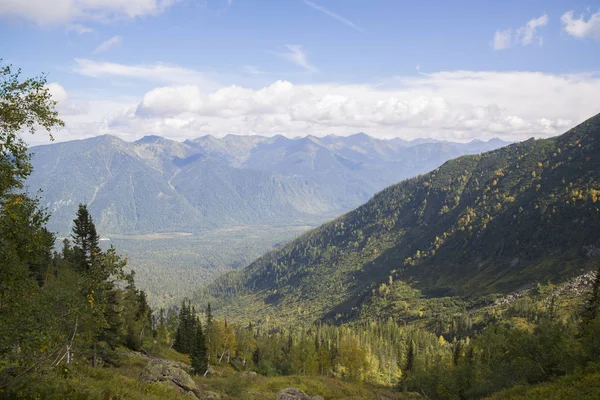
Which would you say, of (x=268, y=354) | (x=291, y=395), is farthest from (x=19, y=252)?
(x=268, y=354)

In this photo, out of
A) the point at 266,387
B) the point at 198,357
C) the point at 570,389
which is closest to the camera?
the point at 570,389

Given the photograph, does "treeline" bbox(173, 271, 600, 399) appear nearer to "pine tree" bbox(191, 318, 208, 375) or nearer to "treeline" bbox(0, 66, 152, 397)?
"pine tree" bbox(191, 318, 208, 375)

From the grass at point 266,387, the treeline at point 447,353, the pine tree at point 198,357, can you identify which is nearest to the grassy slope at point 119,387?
the grass at point 266,387

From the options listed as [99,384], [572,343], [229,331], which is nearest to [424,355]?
[229,331]

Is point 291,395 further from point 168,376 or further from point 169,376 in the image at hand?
point 168,376

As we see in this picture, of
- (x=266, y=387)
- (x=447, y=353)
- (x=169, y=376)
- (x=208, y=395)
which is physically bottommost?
(x=447, y=353)

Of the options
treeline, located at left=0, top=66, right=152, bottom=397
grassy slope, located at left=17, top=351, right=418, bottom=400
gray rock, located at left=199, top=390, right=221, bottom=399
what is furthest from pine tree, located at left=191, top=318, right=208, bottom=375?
treeline, located at left=0, top=66, right=152, bottom=397

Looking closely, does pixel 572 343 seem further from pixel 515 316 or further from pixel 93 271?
pixel 515 316

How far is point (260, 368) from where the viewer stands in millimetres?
105500

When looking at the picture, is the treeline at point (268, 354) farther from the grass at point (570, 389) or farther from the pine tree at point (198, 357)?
the grass at point (570, 389)

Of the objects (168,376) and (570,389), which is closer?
(570,389)

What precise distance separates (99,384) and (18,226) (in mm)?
11620

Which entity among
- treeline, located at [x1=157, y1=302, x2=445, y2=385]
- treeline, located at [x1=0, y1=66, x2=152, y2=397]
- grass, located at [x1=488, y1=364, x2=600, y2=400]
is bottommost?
treeline, located at [x1=157, y1=302, x2=445, y2=385]

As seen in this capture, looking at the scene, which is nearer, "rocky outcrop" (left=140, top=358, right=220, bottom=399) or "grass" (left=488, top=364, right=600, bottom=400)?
"grass" (left=488, top=364, right=600, bottom=400)
